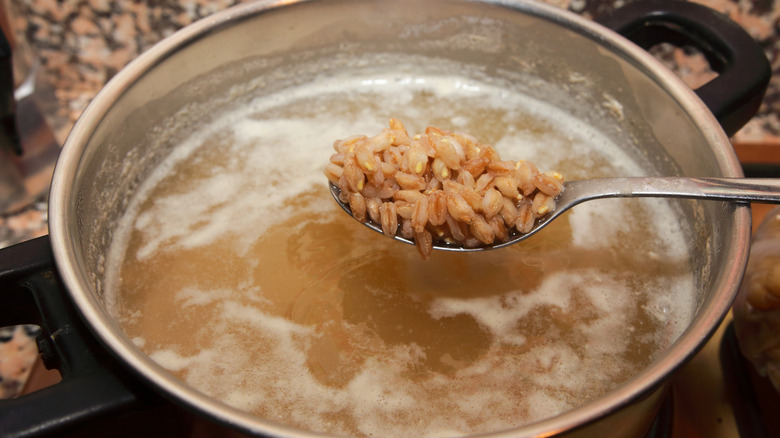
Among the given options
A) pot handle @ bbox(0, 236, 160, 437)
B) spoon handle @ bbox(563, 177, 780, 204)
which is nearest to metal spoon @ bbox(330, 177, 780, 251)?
spoon handle @ bbox(563, 177, 780, 204)

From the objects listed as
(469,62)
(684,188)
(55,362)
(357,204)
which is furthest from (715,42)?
(55,362)

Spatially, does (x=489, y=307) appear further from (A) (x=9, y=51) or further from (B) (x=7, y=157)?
(B) (x=7, y=157)

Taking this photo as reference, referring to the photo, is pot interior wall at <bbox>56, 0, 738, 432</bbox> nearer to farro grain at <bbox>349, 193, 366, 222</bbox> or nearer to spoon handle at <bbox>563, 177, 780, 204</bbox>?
spoon handle at <bbox>563, 177, 780, 204</bbox>

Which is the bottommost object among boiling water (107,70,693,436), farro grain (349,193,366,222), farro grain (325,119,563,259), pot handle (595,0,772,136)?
boiling water (107,70,693,436)

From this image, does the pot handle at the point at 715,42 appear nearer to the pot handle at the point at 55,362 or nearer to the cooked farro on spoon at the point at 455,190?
the cooked farro on spoon at the point at 455,190

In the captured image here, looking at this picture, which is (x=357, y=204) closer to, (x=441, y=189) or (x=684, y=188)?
(x=441, y=189)

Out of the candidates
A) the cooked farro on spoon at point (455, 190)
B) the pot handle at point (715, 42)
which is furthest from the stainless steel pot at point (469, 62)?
the cooked farro on spoon at point (455, 190)

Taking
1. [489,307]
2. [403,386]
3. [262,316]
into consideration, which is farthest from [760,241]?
[262,316]
